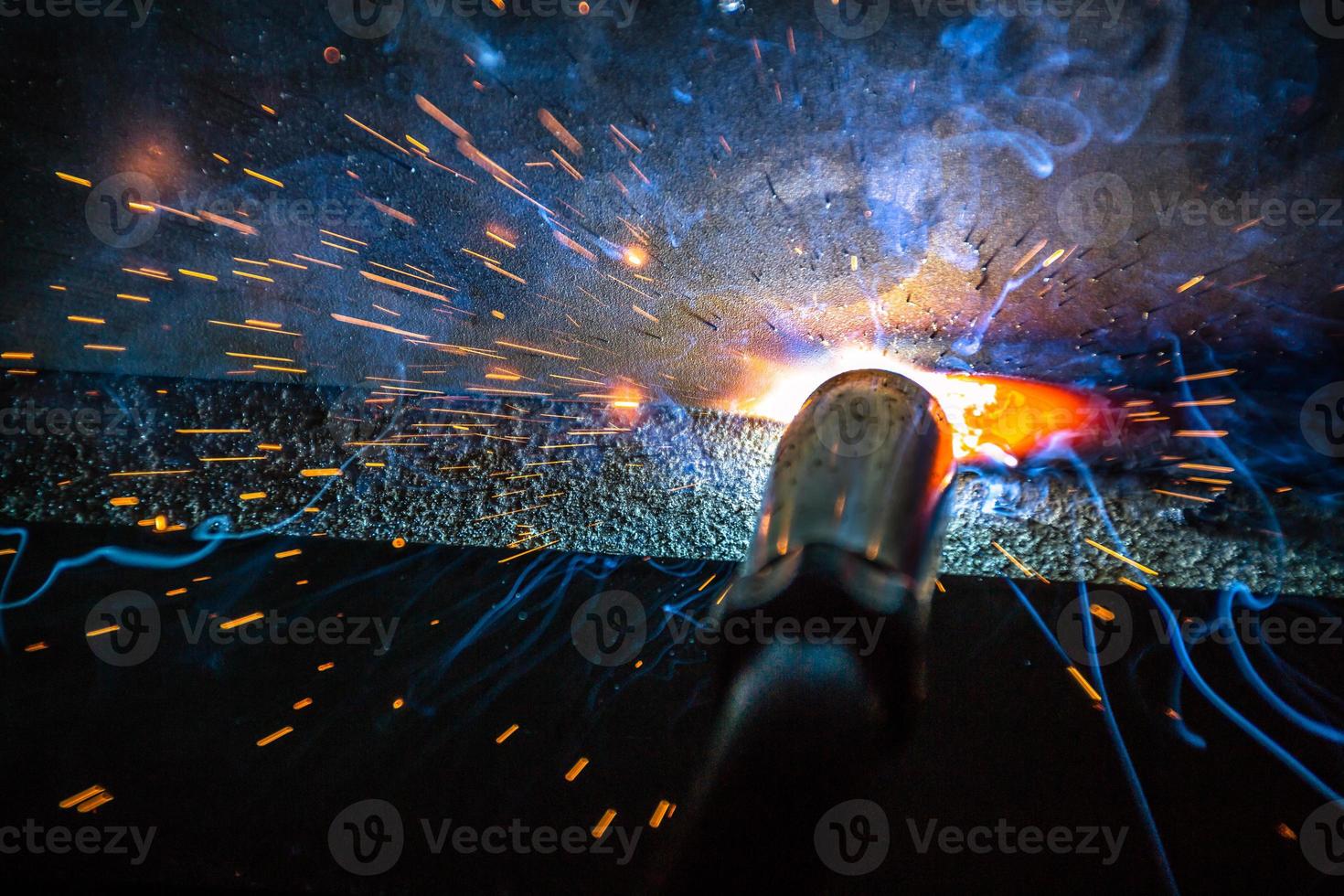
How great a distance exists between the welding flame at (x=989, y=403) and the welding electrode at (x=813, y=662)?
0.28 metres

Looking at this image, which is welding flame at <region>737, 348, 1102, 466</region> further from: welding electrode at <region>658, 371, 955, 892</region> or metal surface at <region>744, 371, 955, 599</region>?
welding electrode at <region>658, 371, 955, 892</region>

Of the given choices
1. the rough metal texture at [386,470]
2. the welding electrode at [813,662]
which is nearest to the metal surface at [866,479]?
the welding electrode at [813,662]

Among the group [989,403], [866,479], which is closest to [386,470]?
[866,479]

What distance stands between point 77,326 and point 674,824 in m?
1.29

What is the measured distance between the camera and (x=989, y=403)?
3.51ft

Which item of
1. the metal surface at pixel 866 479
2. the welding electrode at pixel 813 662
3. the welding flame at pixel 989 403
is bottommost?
the welding electrode at pixel 813 662

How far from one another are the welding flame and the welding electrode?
0.28m

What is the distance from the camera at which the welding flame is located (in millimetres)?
1042

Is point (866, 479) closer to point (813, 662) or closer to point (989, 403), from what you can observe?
point (813, 662)

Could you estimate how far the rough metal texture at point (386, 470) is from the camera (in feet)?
3.92

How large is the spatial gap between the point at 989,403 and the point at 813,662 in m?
0.60

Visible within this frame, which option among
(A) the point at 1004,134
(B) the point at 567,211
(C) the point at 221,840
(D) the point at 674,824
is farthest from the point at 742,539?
(C) the point at 221,840

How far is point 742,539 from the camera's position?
1.22 m

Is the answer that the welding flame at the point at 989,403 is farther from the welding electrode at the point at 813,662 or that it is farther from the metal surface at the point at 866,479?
the welding electrode at the point at 813,662
